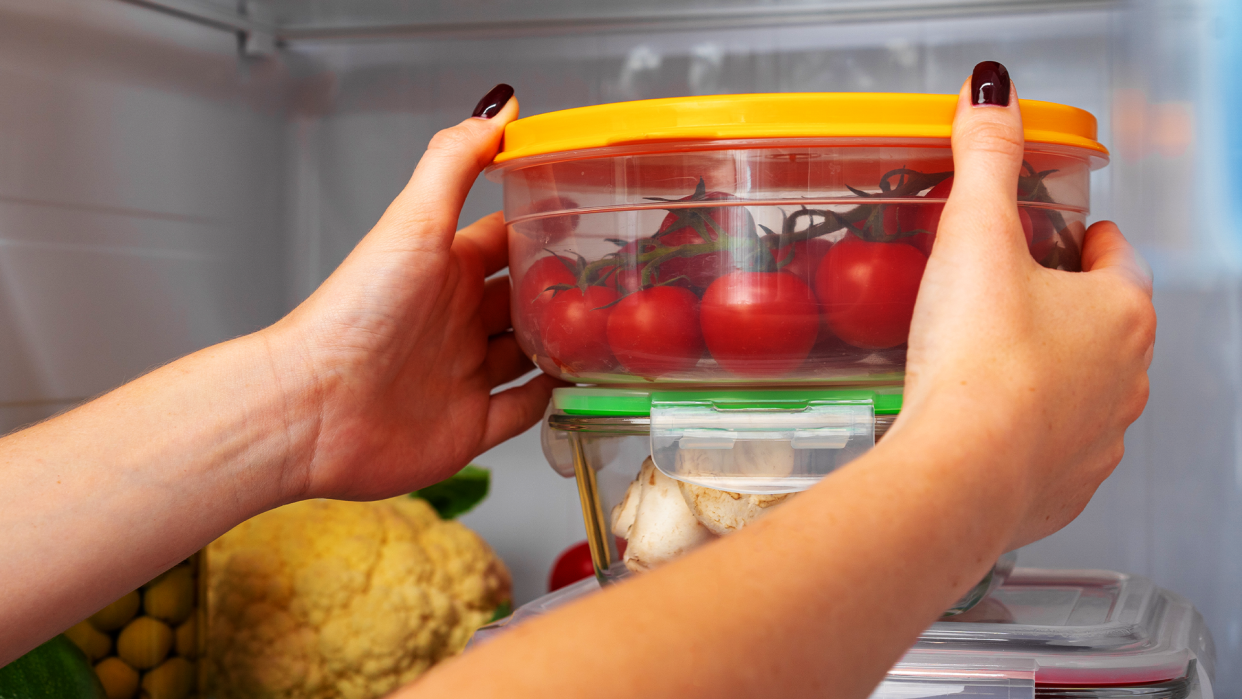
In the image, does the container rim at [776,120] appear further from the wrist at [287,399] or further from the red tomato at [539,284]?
the wrist at [287,399]

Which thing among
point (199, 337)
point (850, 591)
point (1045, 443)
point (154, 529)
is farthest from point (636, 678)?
point (199, 337)

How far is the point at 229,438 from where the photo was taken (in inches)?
22.1

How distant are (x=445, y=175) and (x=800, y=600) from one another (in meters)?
0.37

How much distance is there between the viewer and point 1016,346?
0.38 metres

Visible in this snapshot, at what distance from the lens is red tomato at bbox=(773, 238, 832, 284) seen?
0.45 metres

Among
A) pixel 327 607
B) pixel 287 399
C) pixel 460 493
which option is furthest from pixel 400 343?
pixel 460 493

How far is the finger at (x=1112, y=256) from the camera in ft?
1.55

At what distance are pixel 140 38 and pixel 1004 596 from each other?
88 centimetres

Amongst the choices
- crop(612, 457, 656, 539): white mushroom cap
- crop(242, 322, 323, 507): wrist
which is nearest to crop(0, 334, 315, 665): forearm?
crop(242, 322, 323, 507): wrist

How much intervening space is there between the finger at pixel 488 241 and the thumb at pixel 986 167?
A: 338 mm

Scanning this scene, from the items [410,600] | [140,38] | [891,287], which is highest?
[140,38]

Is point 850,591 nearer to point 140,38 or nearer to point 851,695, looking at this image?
point 851,695

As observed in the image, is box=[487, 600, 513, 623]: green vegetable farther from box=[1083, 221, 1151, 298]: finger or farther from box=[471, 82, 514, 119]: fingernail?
box=[1083, 221, 1151, 298]: finger

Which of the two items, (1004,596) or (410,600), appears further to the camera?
(410,600)
